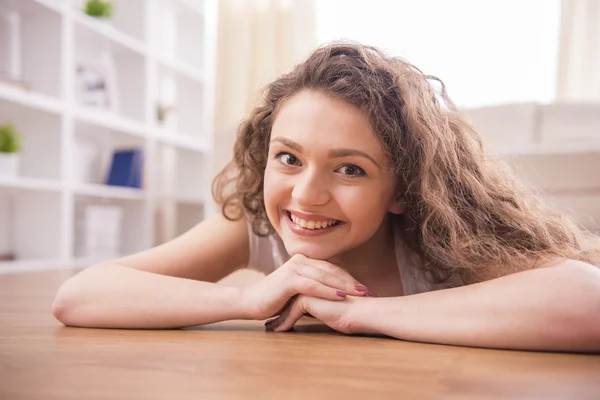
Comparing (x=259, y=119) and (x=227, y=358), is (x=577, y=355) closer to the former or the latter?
(x=227, y=358)

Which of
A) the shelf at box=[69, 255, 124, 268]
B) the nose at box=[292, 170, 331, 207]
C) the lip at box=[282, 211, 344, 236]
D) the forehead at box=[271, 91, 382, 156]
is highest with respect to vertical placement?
the forehead at box=[271, 91, 382, 156]

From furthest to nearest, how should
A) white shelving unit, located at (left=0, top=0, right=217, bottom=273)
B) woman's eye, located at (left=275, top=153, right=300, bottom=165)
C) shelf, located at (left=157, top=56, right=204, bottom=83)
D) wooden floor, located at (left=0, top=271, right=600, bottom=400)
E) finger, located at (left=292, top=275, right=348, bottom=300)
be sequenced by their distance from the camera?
shelf, located at (left=157, top=56, right=204, bottom=83), white shelving unit, located at (left=0, top=0, right=217, bottom=273), woman's eye, located at (left=275, top=153, right=300, bottom=165), finger, located at (left=292, top=275, right=348, bottom=300), wooden floor, located at (left=0, top=271, right=600, bottom=400)

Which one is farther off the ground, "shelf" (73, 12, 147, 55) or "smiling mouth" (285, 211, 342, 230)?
"shelf" (73, 12, 147, 55)

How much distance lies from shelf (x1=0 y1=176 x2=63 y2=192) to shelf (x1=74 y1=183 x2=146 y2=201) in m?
0.21

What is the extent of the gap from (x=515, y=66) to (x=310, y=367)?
3.91 m

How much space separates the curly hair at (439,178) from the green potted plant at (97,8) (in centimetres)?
305

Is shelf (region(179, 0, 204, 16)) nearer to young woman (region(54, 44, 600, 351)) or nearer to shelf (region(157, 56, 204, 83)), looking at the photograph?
shelf (region(157, 56, 204, 83))

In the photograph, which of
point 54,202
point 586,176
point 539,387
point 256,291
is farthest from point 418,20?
point 539,387

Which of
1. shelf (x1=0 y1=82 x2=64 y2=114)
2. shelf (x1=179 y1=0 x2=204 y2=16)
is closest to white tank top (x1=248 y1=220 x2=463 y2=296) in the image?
shelf (x1=0 y1=82 x2=64 y2=114)

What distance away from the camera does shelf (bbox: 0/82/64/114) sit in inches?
120

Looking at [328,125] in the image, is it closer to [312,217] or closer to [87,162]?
[312,217]

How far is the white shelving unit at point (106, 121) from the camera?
350cm

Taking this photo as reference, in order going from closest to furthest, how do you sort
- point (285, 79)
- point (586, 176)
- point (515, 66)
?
point (285, 79)
point (586, 176)
point (515, 66)

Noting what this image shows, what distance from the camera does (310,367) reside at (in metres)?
0.82
